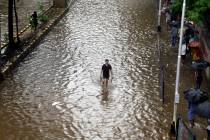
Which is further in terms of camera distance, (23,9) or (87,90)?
(23,9)

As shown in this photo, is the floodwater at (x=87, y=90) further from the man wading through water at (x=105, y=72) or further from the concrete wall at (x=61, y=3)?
the concrete wall at (x=61, y=3)

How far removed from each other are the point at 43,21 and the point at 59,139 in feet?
60.4

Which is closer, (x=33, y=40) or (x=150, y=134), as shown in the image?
(x=150, y=134)

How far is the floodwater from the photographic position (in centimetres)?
1728

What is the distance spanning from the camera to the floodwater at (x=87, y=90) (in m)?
17.3

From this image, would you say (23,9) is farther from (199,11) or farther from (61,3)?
(199,11)

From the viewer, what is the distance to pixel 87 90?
21.2 meters

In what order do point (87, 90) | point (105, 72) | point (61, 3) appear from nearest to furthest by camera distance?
point (105, 72)
point (87, 90)
point (61, 3)

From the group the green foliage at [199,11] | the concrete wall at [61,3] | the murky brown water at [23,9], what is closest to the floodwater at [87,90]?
the green foliage at [199,11]

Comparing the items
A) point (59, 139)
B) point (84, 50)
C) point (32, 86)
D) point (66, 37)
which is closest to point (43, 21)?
point (66, 37)

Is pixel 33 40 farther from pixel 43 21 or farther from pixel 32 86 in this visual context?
pixel 32 86

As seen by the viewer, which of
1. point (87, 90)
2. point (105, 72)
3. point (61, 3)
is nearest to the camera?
point (105, 72)

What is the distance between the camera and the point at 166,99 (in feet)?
66.1

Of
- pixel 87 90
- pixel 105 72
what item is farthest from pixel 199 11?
pixel 87 90
